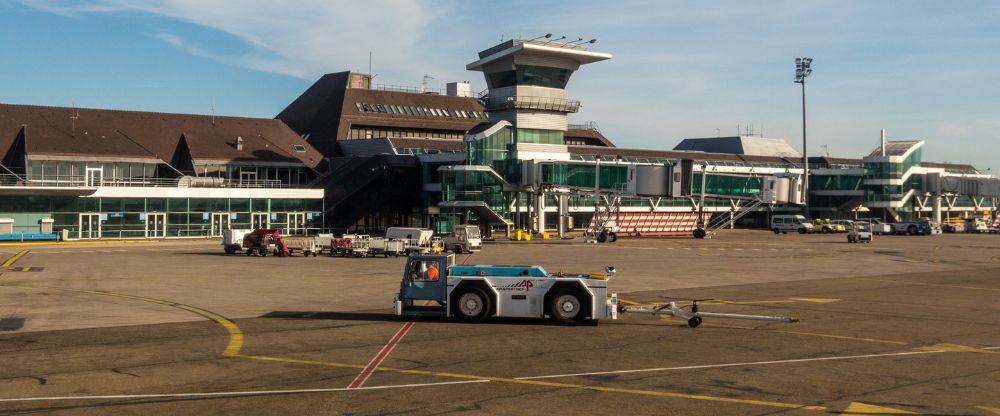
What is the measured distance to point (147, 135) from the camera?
102250mm

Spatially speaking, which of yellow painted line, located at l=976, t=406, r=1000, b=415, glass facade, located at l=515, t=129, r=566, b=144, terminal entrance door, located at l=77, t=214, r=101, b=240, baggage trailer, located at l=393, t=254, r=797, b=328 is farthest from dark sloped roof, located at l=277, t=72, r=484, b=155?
yellow painted line, located at l=976, t=406, r=1000, b=415

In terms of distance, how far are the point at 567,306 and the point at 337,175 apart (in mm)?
79560

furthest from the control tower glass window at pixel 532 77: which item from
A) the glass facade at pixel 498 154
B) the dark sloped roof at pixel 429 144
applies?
the dark sloped roof at pixel 429 144

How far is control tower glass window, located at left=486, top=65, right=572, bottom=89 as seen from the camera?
9738 centimetres

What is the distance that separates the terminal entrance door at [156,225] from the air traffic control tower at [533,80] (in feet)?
119

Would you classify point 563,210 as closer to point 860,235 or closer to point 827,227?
point 860,235

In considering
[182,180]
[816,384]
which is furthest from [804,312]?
[182,180]

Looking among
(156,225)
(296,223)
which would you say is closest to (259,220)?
(296,223)

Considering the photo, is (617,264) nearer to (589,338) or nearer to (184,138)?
(589,338)

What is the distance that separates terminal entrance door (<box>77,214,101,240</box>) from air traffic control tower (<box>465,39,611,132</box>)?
137ft

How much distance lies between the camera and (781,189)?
96.6 m

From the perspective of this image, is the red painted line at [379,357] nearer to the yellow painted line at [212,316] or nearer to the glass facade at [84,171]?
the yellow painted line at [212,316]

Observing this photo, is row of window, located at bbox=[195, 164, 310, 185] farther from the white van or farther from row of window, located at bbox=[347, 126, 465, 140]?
the white van

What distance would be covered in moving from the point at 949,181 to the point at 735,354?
121m
